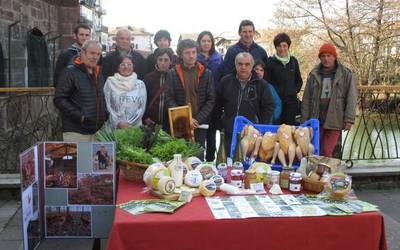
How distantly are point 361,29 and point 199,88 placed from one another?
15.2 meters

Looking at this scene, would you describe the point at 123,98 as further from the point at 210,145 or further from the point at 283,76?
the point at 283,76

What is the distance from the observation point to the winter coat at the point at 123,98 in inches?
179

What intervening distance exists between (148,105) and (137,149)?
171cm

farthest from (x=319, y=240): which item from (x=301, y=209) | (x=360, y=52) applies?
(x=360, y=52)

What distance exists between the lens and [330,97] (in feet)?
16.4

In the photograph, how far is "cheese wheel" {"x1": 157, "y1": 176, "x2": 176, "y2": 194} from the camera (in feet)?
8.82

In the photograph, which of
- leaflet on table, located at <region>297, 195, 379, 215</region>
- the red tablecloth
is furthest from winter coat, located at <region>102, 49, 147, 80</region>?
leaflet on table, located at <region>297, 195, 379, 215</region>

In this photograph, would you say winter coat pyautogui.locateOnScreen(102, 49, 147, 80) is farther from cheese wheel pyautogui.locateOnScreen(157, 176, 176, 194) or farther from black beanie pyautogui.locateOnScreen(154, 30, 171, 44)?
cheese wheel pyautogui.locateOnScreen(157, 176, 176, 194)

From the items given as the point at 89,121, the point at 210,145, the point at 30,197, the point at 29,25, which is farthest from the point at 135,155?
the point at 29,25

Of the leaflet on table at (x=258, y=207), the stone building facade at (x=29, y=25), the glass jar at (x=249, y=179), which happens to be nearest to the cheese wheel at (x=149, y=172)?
the leaflet on table at (x=258, y=207)

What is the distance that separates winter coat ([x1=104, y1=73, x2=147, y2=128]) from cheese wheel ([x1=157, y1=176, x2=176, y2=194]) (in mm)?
1916

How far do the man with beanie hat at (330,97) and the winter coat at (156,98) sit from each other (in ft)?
5.01

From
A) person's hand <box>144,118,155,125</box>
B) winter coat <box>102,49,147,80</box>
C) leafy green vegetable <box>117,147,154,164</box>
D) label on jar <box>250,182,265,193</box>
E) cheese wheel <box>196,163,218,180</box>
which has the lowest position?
label on jar <box>250,182,265,193</box>

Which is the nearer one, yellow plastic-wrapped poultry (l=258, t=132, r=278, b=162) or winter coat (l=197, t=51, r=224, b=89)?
yellow plastic-wrapped poultry (l=258, t=132, r=278, b=162)
